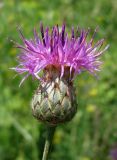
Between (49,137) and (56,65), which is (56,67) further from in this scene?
(49,137)

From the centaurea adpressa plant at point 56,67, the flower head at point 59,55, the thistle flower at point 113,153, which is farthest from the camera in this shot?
the thistle flower at point 113,153

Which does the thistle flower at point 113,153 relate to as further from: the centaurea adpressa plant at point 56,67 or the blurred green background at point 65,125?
the centaurea adpressa plant at point 56,67

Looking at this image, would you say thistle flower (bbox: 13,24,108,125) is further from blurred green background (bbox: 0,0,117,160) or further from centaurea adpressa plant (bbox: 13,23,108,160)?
blurred green background (bbox: 0,0,117,160)

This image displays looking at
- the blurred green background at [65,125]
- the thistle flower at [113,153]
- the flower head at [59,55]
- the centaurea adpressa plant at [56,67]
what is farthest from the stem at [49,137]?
the thistle flower at [113,153]

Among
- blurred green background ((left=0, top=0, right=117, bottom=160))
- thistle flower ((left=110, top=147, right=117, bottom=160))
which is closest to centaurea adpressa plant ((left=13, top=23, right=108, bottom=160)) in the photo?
blurred green background ((left=0, top=0, right=117, bottom=160))

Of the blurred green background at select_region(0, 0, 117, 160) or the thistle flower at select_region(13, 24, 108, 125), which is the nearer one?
the thistle flower at select_region(13, 24, 108, 125)

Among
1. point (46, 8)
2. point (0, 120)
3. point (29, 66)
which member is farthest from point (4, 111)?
point (46, 8)

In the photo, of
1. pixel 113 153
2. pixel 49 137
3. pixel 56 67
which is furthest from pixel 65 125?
pixel 49 137

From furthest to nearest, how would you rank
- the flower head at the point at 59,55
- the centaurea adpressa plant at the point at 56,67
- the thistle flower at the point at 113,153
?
the thistle flower at the point at 113,153
the flower head at the point at 59,55
the centaurea adpressa plant at the point at 56,67
